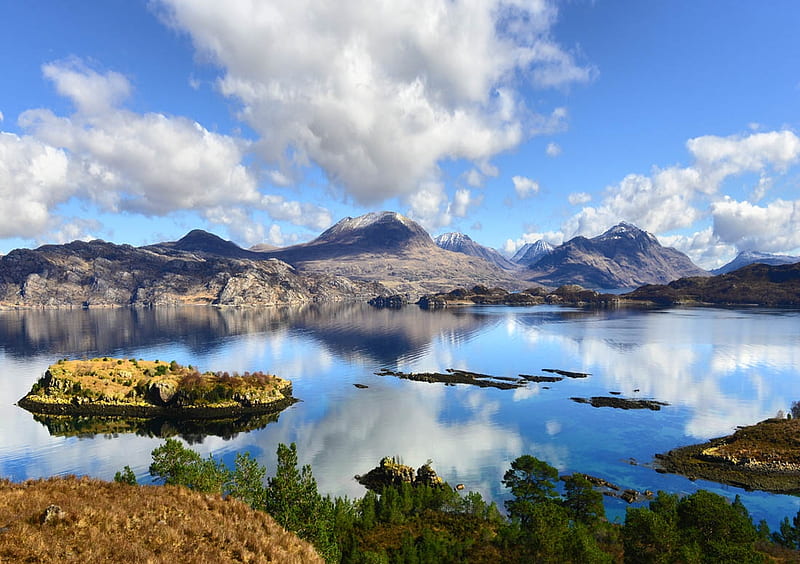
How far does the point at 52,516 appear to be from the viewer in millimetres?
19844

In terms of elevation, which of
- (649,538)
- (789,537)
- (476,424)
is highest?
(649,538)

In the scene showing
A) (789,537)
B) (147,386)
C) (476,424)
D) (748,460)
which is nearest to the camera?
(789,537)

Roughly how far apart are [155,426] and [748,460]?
129299mm

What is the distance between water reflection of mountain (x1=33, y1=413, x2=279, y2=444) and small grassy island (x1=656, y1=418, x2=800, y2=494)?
9266 centimetres

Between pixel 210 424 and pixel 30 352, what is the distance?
490 feet

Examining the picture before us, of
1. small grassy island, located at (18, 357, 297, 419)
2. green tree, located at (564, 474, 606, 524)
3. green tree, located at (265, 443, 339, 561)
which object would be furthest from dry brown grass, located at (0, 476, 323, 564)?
small grassy island, located at (18, 357, 297, 419)

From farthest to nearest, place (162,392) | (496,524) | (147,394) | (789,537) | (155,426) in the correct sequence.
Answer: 1. (147,394)
2. (162,392)
3. (155,426)
4. (496,524)
5. (789,537)

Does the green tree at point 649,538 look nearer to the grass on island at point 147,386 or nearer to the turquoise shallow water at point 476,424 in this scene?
the turquoise shallow water at point 476,424

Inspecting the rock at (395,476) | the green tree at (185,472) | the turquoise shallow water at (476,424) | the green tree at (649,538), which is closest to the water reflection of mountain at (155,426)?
the turquoise shallow water at (476,424)

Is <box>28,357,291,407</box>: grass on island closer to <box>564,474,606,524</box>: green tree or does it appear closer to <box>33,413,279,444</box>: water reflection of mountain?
<box>33,413,279,444</box>: water reflection of mountain

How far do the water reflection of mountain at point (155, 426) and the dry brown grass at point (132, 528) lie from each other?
8035cm

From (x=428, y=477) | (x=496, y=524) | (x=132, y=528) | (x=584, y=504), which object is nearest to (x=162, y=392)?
(x=428, y=477)

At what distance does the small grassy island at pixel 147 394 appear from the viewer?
378ft

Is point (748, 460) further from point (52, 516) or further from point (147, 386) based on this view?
point (147, 386)
